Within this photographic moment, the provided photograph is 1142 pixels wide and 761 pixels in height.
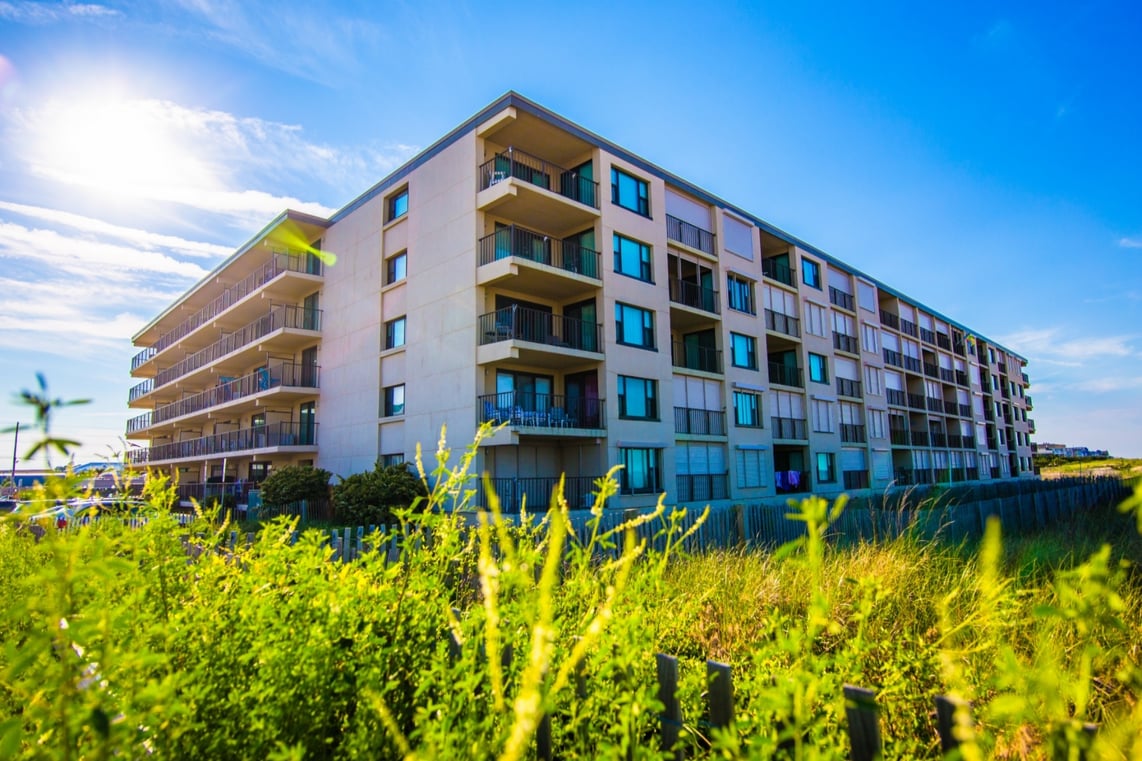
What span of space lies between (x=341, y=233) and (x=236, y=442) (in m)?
12.0

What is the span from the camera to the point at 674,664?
2.56 m

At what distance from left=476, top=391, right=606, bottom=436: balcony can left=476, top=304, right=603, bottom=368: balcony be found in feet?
4.25

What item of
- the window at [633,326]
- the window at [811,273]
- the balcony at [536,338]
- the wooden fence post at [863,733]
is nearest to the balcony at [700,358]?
the window at [633,326]

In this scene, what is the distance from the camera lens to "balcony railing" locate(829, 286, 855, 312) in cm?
3644

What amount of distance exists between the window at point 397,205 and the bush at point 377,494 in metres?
11.1

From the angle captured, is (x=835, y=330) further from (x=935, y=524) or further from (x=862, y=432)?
(x=935, y=524)

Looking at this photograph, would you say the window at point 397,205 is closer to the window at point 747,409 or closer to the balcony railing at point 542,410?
the balcony railing at point 542,410

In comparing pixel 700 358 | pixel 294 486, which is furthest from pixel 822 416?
pixel 294 486

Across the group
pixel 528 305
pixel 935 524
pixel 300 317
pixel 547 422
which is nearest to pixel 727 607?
pixel 935 524

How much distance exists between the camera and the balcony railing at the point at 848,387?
113 feet

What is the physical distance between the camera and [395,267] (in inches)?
966

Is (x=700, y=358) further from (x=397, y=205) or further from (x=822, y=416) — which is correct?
(x=397, y=205)

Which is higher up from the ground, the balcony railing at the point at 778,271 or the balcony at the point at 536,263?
the balcony railing at the point at 778,271

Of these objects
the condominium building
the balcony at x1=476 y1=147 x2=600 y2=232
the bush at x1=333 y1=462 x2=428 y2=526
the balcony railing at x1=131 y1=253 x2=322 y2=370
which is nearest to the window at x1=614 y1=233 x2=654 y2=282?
the condominium building
